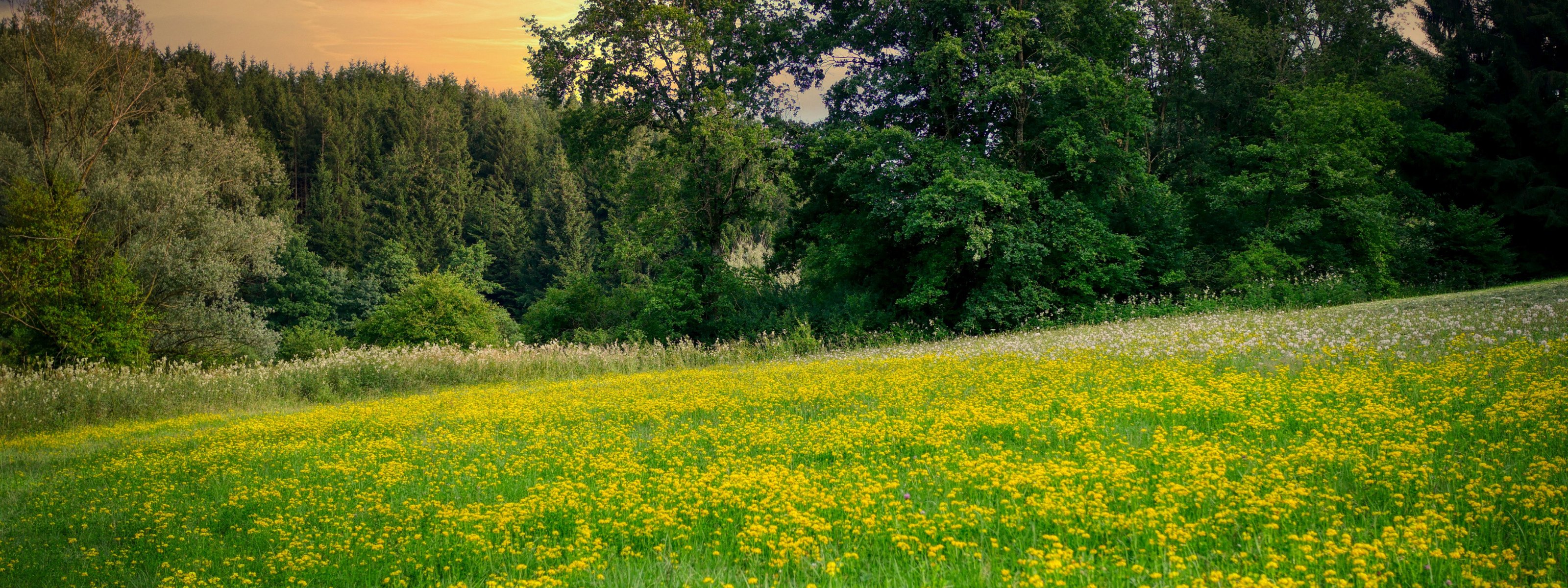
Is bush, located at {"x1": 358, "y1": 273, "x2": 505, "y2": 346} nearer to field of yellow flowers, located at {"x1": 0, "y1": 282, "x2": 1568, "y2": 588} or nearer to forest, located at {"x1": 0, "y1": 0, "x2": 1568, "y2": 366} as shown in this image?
forest, located at {"x1": 0, "y1": 0, "x2": 1568, "y2": 366}

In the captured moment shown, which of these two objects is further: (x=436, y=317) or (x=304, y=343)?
(x=304, y=343)

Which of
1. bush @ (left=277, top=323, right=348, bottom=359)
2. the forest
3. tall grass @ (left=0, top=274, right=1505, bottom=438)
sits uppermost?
the forest

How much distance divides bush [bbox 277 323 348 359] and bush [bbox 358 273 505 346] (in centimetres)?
437

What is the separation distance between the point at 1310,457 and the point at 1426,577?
1799 mm

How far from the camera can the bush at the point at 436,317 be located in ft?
95.8

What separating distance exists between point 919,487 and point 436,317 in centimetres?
2817

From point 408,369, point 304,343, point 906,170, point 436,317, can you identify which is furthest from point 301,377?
point 304,343

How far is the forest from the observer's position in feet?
71.2

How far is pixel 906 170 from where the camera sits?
21.5 m

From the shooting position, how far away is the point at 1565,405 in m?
5.88

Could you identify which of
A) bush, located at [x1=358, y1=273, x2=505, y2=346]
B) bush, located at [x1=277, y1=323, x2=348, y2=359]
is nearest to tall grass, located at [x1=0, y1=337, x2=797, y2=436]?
bush, located at [x1=358, y1=273, x2=505, y2=346]

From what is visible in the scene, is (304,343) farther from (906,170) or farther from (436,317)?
(906,170)

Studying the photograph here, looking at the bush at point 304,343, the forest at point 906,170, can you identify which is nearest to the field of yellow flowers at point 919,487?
the forest at point 906,170

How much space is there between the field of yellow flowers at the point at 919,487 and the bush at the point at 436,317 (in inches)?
756
